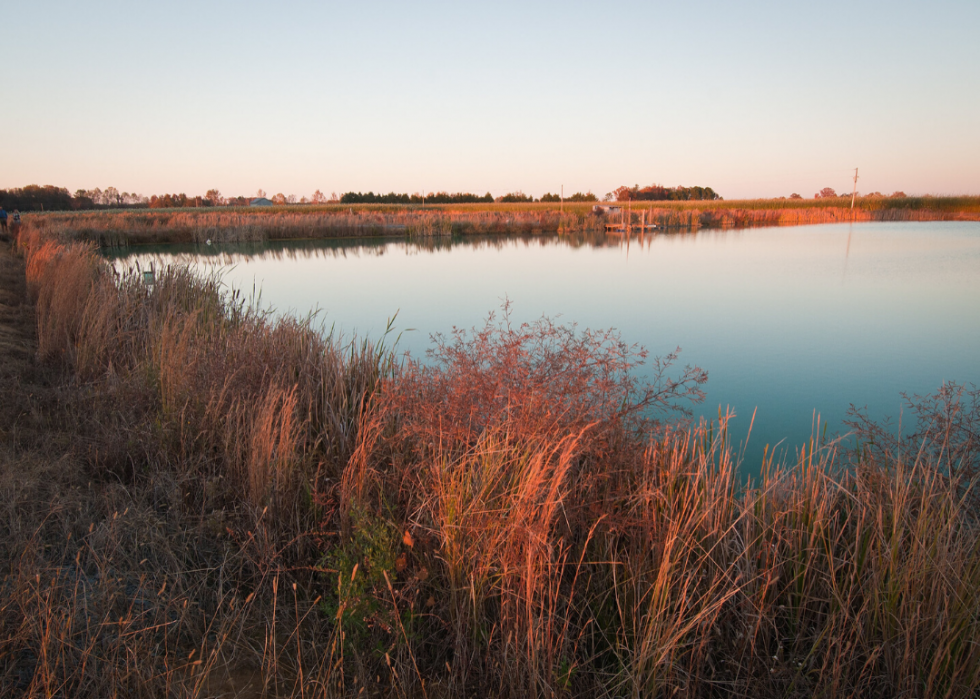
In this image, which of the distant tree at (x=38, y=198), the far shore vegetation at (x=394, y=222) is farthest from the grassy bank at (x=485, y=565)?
the distant tree at (x=38, y=198)

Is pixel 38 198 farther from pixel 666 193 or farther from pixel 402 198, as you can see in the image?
pixel 666 193

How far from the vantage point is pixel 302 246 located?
23094 millimetres

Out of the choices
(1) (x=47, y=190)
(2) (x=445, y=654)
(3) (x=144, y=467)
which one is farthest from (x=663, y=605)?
(1) (x=47, y=190)

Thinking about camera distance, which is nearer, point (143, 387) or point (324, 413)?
point (324, 413)

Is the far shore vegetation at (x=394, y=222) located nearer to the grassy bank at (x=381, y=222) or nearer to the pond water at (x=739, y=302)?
the grassy bank at (x=381, y=222)

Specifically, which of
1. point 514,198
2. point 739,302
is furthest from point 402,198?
point 739,302

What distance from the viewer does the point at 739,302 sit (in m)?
9.97

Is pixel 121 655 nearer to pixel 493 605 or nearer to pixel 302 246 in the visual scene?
pixel 493 605

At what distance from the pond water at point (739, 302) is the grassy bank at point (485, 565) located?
1.69 metres

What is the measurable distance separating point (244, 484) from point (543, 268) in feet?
42.2

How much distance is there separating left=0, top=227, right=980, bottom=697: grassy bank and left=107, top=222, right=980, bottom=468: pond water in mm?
1687

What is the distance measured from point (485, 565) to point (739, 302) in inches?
365

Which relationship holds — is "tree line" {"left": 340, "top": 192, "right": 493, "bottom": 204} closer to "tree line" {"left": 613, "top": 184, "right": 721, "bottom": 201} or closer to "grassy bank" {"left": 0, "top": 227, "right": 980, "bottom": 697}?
"tree line" {"left": 613, "top": 184, "right": 721, "bottom": 201}

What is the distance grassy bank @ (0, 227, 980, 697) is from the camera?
1812mm
